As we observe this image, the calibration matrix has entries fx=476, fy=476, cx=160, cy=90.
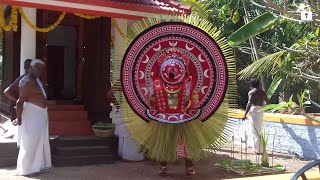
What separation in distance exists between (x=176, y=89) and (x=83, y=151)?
2284mm

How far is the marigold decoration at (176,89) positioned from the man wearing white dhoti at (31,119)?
4.21 ft

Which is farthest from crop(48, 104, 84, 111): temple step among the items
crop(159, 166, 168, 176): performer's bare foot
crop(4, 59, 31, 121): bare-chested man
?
crop(159, 166, 168, 176): performer's bare foot

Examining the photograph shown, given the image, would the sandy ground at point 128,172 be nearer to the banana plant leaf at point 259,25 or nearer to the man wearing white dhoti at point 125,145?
the man wearing white dhoti at point 125,145

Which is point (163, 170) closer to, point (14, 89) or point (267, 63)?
point (14, 89)

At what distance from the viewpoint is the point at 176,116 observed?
276 inches

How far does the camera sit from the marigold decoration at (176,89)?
6988 millimetres

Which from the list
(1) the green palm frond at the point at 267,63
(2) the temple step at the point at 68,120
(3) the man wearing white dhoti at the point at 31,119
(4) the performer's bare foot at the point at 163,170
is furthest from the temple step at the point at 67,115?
(1) the green palm frond at the point at 267,63

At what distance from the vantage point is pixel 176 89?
7035 mm

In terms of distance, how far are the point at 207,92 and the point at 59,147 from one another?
9.26 ft

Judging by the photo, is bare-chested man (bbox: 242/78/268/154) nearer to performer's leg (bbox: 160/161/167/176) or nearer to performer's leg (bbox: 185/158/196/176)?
performer's leg (bbox: 185/158/196/176)

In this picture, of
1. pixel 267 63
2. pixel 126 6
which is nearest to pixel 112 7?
pixel 126 6

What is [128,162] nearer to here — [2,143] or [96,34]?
[2,143]

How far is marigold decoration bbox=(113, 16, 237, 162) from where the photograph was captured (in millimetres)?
6988

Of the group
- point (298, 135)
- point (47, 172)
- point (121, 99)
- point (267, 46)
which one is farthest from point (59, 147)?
point (267, 46)
